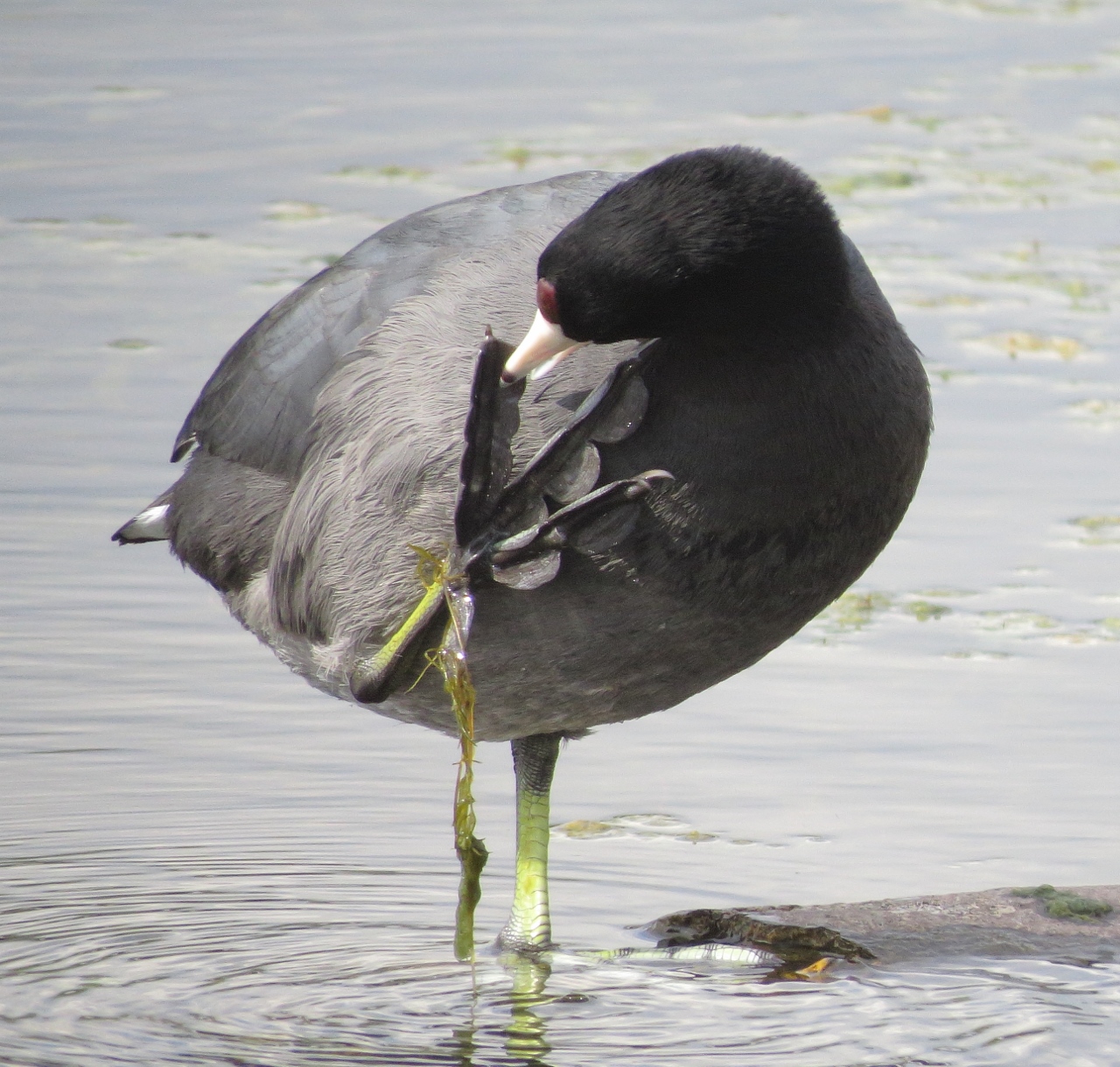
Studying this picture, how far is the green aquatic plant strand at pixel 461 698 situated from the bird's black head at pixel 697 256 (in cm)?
48

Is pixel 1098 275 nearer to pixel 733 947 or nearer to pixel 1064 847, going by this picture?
pixel 1064 847

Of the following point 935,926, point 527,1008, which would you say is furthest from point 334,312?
point 935,926

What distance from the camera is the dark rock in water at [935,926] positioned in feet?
13.1

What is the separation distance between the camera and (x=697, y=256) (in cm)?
324

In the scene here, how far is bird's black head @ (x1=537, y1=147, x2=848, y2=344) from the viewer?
323 cm

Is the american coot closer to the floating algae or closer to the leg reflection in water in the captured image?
the leg reflection in water

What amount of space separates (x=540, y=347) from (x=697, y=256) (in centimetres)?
28

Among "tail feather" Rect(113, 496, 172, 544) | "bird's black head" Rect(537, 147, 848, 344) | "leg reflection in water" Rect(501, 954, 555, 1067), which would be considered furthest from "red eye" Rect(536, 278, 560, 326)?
"tail feather" Rect(113, 496, 172, 544)

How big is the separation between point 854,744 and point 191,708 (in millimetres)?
1415

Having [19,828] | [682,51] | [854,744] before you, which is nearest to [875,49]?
[682,51]

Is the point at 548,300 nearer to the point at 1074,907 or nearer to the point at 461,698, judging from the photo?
the point at 461,698

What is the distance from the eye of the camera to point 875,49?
448 inches

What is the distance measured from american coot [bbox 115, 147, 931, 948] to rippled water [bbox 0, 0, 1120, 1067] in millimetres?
419

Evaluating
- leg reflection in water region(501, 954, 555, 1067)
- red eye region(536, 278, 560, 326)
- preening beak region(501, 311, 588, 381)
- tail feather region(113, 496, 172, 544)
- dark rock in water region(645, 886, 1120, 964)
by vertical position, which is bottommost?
leg reflection in water region(501, 954, 555, 1067)
